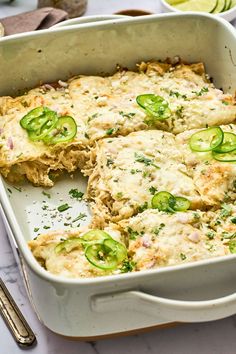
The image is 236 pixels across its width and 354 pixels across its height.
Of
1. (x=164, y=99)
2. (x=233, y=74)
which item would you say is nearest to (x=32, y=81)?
(x=164, y=99)

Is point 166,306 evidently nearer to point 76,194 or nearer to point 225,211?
point 225,211

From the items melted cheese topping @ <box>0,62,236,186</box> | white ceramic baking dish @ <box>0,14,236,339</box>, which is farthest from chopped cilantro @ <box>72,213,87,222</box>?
melted cheese topping @ <box>0,62,236,186</box>

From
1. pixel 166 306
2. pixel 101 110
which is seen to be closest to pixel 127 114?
pixel 101 110

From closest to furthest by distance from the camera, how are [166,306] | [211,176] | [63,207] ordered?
[166,306] → [211,176] → [63,207]

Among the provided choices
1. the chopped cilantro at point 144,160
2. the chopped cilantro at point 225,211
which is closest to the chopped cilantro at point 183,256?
the chopped cilantro at point 225,211

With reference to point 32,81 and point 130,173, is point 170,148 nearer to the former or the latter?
point 130,173

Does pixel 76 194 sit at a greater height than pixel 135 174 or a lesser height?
lesser
